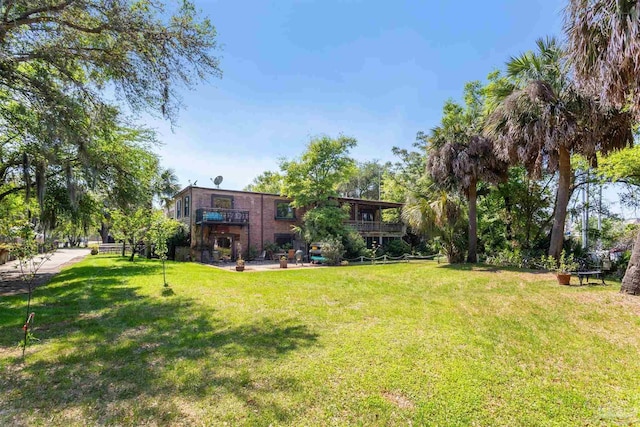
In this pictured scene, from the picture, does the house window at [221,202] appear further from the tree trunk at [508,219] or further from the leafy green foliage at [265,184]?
the tree trunk at [508,219]

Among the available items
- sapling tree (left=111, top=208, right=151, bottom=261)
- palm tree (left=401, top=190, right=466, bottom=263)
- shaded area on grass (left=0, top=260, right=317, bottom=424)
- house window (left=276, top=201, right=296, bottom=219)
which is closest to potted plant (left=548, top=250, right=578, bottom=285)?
palm tree (left=401, top=190, right=466, bottom=263)

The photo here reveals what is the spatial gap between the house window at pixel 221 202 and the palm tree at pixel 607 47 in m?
21.5

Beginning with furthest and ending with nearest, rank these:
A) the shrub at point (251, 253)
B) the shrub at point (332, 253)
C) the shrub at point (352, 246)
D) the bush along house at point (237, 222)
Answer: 1. the shrub at point (251, 253)
2. the bush along house at point (237, 222)
3. the shrub at point (352, 246)
4. the shrub at point (332, 253)

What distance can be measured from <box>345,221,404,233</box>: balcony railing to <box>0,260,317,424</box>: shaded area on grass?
750 inches

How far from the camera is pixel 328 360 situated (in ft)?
14.7

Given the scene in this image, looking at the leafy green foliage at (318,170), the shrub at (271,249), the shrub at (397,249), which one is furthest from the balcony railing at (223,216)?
the shrub at (397,249)

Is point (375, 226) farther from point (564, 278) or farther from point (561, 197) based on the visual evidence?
point (564, 278)

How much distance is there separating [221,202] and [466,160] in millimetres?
17168

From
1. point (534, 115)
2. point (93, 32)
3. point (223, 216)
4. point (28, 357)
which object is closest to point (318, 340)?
point (28, 357)

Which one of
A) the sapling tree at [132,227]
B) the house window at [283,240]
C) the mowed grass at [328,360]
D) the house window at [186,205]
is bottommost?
the mowed grass at [328,360]

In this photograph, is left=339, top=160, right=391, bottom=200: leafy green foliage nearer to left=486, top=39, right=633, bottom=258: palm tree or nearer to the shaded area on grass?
left=486, top=39, right=633, bottom=258: palm tree

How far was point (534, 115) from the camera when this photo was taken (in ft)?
37.4

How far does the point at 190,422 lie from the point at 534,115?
44.7 feet

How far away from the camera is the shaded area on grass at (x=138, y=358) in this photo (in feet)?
11.2
